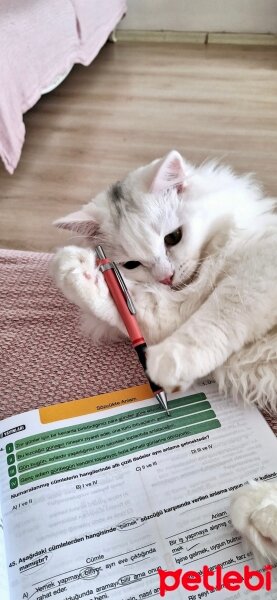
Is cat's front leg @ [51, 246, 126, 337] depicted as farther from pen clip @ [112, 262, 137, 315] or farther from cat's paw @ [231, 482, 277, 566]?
cat's paw @ [231, 482, 277, 566]

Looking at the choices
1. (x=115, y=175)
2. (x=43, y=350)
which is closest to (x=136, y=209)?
(x=43, y=350)

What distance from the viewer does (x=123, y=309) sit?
2.30 feet

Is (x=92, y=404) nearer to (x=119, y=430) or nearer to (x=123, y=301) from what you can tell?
(x=119, y=430)

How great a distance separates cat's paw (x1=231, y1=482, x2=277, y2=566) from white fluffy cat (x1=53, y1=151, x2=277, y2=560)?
0.50ft

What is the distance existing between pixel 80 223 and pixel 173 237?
158 millimetres

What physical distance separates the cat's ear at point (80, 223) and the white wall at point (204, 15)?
2487 mm

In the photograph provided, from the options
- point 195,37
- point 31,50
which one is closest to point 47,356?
point 31,50

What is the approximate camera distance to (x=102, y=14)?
2443 mm

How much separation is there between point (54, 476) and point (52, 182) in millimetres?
1381

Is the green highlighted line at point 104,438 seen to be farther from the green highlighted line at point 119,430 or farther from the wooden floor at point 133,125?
the wooden floor at point 133,125

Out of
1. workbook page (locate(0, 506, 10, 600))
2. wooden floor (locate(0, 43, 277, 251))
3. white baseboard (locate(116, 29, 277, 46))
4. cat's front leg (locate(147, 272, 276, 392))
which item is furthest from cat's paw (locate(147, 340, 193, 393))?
white baseboard (locate(116, 29, 277, 46))

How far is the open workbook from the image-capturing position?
485mm

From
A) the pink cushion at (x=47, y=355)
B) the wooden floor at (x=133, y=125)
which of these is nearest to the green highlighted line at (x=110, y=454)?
the pink cushion at (x=47, y=355)

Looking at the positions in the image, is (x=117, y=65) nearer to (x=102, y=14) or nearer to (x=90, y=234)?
(x=102, y=14)
